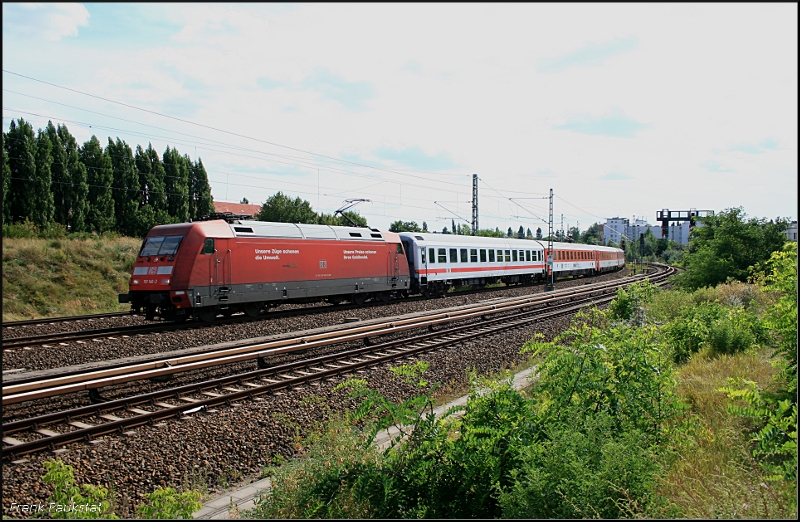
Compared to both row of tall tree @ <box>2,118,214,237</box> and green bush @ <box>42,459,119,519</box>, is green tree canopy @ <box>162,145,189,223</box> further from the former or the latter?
green bush @ <box>42,459,119,519</box>

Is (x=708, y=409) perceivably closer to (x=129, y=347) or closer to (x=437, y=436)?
(x=437, y=436)

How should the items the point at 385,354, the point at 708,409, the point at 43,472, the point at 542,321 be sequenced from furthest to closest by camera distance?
the point at 542,321
the point at 385,354
the point at 708,409
the point at 43,472

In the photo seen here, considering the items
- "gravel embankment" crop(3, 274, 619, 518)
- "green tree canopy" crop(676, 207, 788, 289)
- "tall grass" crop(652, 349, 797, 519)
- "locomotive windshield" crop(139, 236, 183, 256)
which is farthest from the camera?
"green tree canopy" crop(676, 207, 788, 289)

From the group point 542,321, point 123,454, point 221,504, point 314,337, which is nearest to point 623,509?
point 221,504

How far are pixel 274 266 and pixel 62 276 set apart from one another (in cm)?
1311

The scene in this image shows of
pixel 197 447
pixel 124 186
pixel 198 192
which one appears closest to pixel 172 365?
pixel 197 447

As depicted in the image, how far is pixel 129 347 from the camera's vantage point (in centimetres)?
1330

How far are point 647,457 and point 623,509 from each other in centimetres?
72

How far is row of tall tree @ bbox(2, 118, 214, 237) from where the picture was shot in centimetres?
3475

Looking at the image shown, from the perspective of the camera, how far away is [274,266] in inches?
725

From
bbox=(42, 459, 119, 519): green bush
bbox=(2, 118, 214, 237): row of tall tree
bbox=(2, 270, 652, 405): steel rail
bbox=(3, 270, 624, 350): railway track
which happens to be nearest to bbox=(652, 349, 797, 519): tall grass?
bbox=(42, 459, 119, 519): green bush

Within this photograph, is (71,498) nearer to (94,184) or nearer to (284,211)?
(94,184)

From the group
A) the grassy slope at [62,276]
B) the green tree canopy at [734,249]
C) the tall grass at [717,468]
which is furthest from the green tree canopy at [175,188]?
the tall grass at [717,468]

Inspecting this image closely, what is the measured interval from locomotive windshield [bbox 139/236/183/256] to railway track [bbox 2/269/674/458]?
5.82 m
